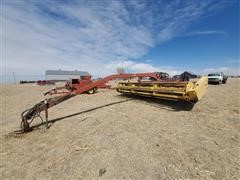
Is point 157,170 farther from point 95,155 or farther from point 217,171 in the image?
point 95,155

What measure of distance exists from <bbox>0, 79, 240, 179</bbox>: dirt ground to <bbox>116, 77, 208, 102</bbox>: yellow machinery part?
59cm

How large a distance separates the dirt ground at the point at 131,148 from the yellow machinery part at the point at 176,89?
59cm

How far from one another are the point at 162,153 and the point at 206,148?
932mm

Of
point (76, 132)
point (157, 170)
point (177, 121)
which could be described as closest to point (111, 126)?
point (76, 132)

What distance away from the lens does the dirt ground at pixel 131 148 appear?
296 cm

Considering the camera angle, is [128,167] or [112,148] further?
[112,148]

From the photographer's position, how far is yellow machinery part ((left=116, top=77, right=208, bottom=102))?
584cm

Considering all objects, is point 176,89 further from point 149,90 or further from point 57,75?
point 57,75

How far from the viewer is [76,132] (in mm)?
4934

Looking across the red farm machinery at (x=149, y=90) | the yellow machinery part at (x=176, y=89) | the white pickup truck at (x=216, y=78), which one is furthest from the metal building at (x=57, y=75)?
the yellow machinery part at (x=176, y=89)

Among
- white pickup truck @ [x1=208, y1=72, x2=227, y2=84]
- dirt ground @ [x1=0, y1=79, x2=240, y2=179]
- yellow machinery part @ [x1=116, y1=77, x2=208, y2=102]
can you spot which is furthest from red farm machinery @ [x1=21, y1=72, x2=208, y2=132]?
white pickup truck @ [x1=208, y1=72, x2=227, y2=84]

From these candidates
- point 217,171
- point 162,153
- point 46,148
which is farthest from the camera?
point 46,148

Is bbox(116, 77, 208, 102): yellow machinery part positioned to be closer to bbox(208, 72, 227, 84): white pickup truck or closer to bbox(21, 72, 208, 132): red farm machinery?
bbox(21, 72, 208, 132): red farm machinery

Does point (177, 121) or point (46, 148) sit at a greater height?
Answer: point (177, 121)
